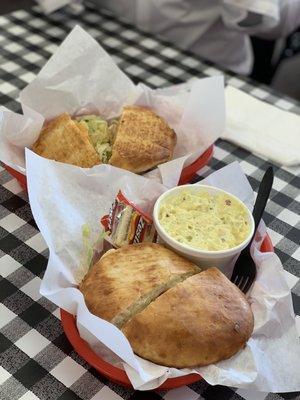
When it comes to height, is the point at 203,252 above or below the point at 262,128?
above

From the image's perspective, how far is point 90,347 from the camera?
2.26 ft

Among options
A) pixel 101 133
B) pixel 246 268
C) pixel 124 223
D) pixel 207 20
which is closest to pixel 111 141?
pixel 101 133

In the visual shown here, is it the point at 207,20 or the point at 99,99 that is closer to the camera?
the point at 99,99

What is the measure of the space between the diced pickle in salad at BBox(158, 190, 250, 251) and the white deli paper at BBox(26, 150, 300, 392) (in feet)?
0.13

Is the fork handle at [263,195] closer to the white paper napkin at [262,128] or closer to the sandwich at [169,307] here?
the sandwich at [169,307]

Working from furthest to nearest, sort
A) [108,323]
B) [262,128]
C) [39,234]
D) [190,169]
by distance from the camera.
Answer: [262,128] → [190,169] → [39,234] → [108,323]

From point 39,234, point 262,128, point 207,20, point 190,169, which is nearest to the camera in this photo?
point 39,234

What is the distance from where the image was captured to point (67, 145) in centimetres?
95

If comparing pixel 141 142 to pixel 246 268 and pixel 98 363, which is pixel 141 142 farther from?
pixel 98 363

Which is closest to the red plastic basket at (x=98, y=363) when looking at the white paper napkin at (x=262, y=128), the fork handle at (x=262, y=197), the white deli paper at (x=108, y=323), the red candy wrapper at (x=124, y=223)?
the white deli paper at (x=108, y=323)

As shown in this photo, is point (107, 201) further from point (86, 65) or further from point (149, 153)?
point (86, 65)

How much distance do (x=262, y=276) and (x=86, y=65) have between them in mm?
538

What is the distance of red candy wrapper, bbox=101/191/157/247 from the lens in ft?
2.65

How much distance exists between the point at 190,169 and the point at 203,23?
91 centimetres
